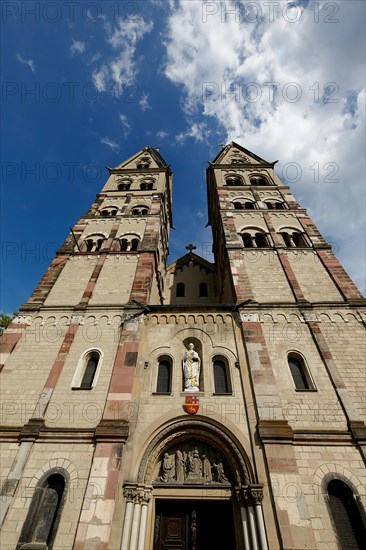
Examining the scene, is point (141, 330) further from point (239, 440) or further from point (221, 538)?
point (221, 538)

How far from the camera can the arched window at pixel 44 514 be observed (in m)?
8.66

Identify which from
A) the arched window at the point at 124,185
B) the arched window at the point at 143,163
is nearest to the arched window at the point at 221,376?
the arched window at the point at 124,185

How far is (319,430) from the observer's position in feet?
34.3

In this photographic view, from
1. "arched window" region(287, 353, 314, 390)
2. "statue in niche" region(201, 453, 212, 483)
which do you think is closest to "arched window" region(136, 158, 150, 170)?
"arched window" region(287, 353, 314, 390)

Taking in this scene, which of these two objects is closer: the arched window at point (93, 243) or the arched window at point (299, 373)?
the arched window at point (299, 373)

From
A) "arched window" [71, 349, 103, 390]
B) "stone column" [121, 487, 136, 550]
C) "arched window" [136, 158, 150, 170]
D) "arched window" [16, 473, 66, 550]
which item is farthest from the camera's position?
"arched window" [136, 158, 150, 170]

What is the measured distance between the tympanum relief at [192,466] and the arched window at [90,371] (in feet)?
13.3

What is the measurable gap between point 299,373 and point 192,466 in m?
5.58

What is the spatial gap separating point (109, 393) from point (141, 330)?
10.4 ft

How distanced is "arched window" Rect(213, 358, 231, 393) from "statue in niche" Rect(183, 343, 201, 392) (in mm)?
775

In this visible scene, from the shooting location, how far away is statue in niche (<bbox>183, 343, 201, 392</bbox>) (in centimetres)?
1205

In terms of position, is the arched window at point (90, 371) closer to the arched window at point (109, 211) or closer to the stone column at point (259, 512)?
the stone column at point (259, 512)

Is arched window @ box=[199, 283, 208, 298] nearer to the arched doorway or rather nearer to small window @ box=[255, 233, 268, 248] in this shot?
small window @ box=[255, 233, 268, 248]

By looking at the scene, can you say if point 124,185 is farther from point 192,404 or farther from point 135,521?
point 135,521
